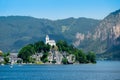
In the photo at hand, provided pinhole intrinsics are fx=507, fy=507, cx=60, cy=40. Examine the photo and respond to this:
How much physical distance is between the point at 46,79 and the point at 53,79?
5.15 feet

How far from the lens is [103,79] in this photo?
4250 inches

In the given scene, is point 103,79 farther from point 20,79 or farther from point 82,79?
point 20,79

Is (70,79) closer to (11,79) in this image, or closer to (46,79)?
(46,79)

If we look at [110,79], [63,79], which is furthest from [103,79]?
[63,79]

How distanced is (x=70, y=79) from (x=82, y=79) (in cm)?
263

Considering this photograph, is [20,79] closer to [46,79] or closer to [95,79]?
[46,79]

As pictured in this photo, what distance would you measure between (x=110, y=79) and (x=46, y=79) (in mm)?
14313

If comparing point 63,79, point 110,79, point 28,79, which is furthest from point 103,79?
point 28,79

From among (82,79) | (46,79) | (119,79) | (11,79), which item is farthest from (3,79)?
(119,79)

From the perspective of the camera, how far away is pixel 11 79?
11094 cm

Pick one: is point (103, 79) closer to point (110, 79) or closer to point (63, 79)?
point (110, 79)

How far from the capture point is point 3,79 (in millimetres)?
109938

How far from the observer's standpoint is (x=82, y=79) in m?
111

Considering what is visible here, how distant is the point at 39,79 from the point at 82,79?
9403 millimetres
